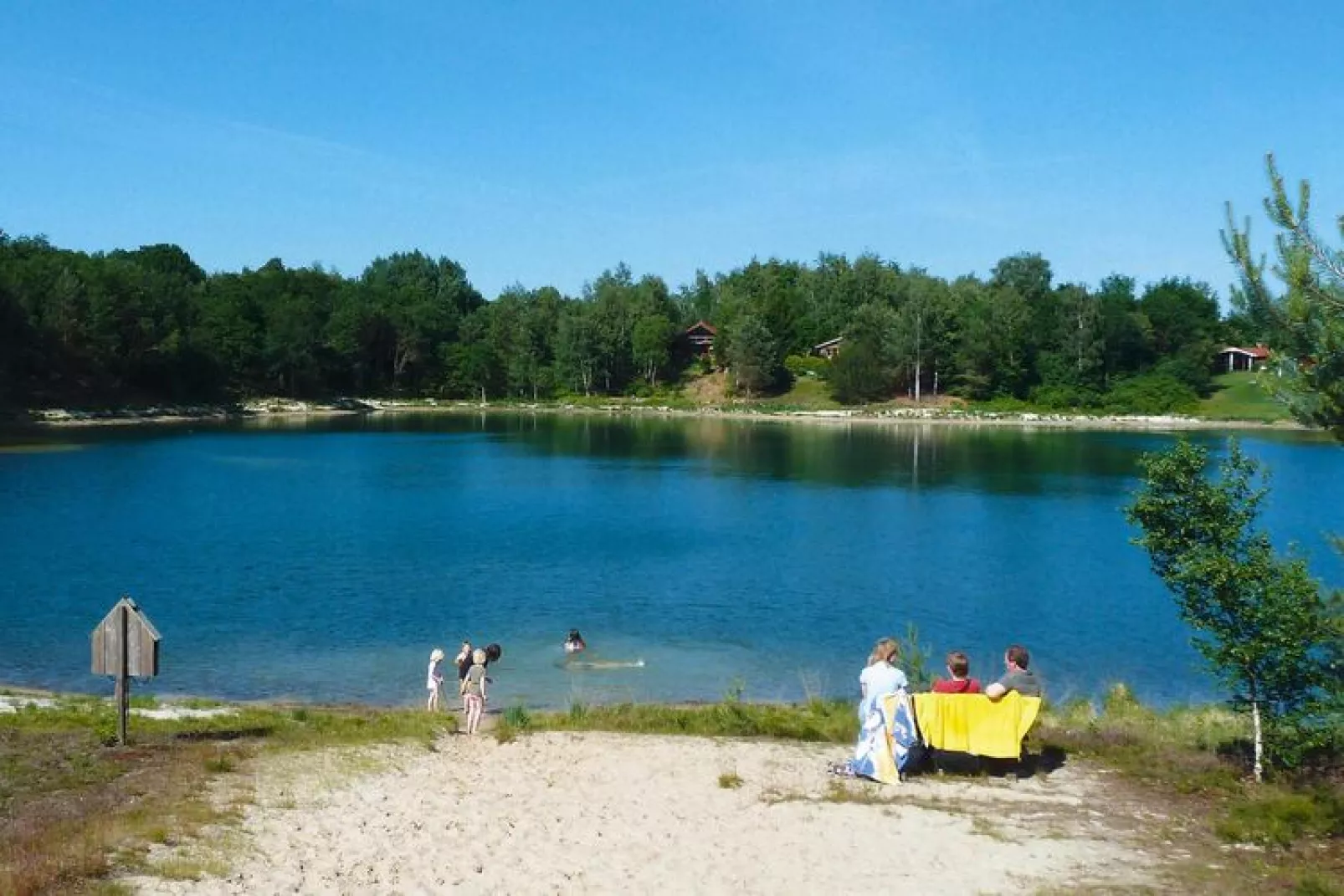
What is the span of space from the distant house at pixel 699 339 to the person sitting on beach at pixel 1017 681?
13383 cm

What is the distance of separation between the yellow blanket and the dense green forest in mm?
98153

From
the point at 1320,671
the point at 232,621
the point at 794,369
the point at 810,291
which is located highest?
the point at 810,291

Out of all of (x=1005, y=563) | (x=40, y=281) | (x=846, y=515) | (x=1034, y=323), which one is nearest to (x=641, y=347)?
(x=1034, y=323)

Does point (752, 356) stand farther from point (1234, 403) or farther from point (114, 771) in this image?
point (114, 771)

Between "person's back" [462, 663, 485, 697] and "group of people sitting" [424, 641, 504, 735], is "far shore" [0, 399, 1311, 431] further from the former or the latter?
"person's back" [462, 663, 485, 697]

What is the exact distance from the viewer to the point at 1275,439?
9550 cm

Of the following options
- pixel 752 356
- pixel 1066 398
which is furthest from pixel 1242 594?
pixel 752 356

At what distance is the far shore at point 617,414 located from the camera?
103 m

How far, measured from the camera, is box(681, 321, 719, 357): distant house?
5832 inches

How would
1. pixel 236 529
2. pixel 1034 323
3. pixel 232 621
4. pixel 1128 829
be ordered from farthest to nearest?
pixel 1034 323
pixel 236 529
pixel 232 621
pixel 1128 829

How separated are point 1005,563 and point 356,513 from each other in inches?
1028

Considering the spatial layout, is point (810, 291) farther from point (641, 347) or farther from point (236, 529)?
point (236, 529)

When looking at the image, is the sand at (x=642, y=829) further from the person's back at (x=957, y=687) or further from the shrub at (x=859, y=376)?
the shrub at (x=859, y=376)

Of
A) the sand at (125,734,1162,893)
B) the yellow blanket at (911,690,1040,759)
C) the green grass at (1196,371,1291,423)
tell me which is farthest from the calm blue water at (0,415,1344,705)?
the green grass at (1196,371,1291,423)
